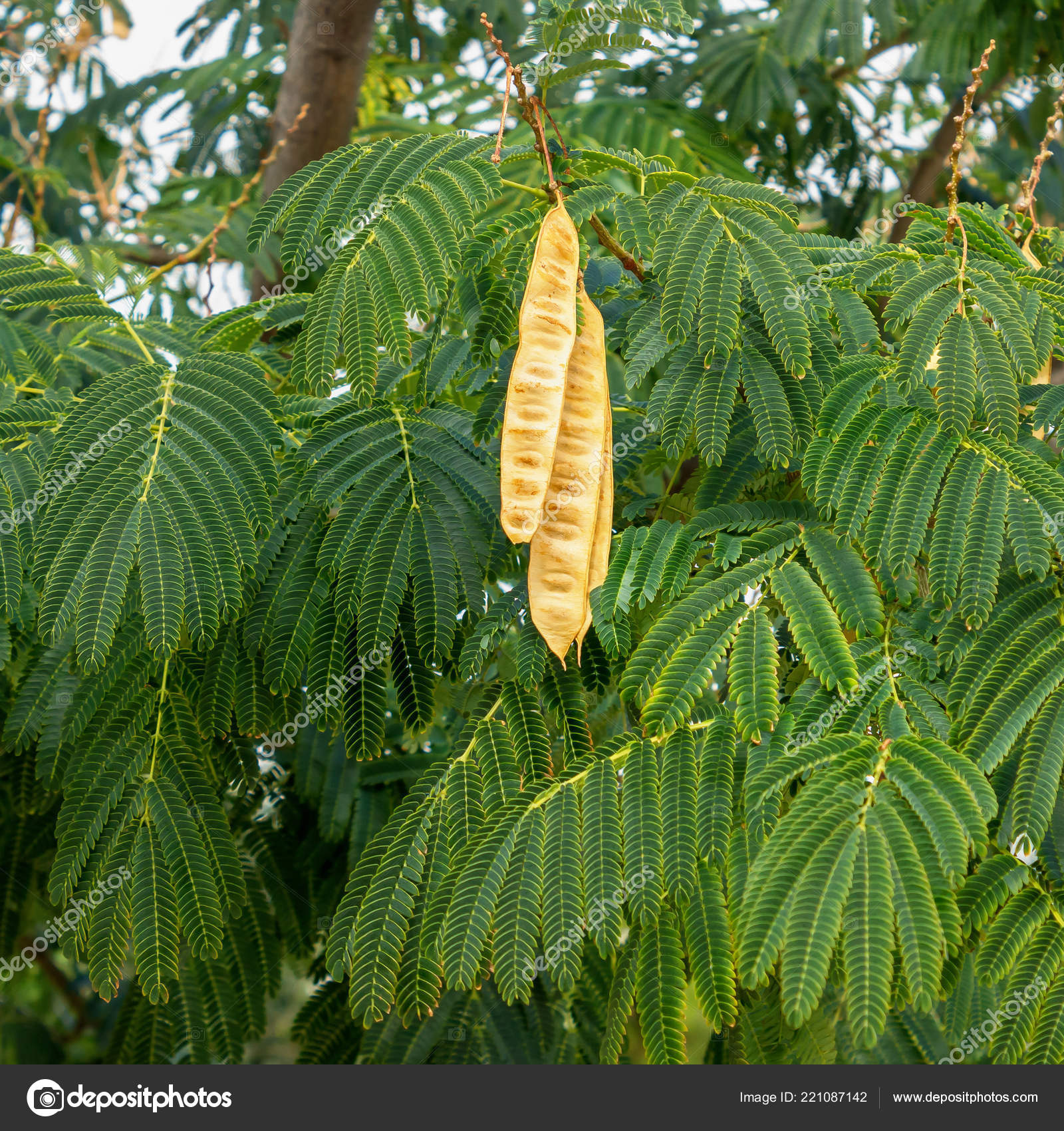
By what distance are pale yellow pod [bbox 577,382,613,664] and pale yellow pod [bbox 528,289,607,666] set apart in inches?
0.5

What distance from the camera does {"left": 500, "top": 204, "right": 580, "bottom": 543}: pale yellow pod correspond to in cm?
184

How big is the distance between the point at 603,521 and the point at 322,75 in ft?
10.4

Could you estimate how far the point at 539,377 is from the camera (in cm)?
188

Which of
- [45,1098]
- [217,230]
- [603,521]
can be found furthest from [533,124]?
[45,1098]

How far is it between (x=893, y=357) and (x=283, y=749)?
2.07 metres

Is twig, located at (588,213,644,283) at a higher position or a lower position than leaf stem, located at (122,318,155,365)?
higher

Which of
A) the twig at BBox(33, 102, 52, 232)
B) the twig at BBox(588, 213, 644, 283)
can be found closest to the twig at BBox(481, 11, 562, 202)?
the twig at BBox(588, 213, 644, 283)

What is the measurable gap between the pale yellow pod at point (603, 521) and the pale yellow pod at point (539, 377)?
118mm

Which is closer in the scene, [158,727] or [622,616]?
[622,616]

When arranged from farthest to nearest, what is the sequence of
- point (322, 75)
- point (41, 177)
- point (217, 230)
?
point (41, 177) → point (322, 75) → point (217, 230)

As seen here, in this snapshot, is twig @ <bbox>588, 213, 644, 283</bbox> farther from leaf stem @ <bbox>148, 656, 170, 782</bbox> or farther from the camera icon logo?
the camera icon logo

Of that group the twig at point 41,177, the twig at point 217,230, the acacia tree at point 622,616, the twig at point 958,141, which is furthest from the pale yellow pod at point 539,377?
the twig at point 41,177

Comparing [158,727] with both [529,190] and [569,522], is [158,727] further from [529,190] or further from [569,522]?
[529,190]

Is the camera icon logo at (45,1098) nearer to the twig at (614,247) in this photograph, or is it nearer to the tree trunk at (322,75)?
the twig at (614,247)
